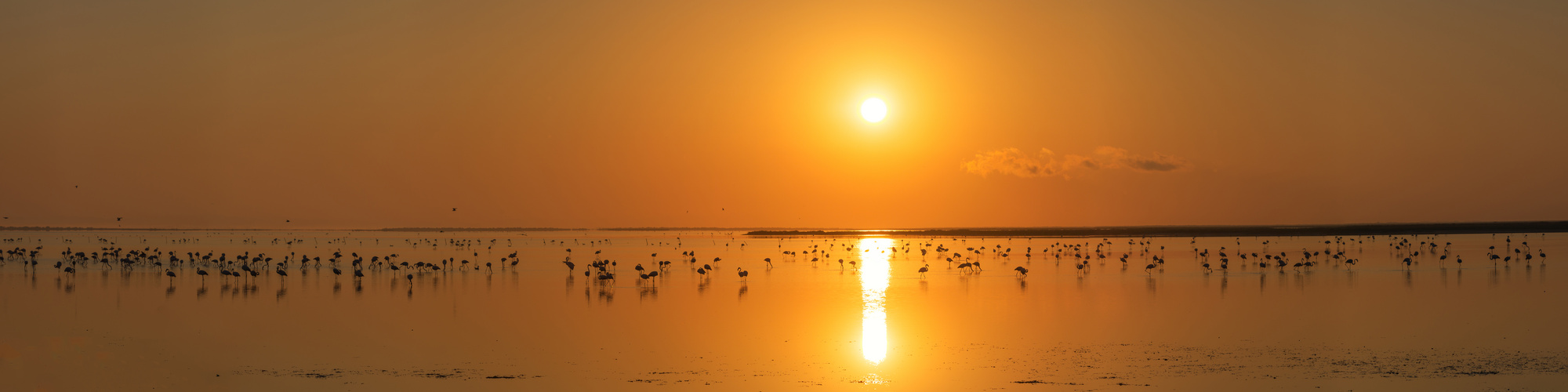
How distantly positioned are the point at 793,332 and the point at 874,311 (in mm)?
4133

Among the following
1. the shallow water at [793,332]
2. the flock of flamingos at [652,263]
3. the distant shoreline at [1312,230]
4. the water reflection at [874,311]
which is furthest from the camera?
the distant shoreline at [1312,230]

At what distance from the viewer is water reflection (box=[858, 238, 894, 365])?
18.2 meters

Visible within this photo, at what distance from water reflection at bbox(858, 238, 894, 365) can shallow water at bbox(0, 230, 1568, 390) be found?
109mm

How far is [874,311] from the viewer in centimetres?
2481

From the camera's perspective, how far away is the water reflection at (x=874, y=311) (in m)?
18.2

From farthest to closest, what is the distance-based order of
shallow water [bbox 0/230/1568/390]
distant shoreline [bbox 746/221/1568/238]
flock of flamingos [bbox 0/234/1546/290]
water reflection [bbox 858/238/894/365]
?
distant shoreline [bbox 746/221/1568/238] < flock of flamingos [bbox 0/234/1546/290] < water reflection [bbox 858/238/894/365] < shallow water [bbox 0/230/1568/390]

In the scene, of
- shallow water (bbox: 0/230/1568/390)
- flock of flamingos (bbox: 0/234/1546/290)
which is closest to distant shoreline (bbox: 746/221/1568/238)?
flock of flamingos (bbox: 0/234/1546/290)

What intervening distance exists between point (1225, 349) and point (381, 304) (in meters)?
19.5

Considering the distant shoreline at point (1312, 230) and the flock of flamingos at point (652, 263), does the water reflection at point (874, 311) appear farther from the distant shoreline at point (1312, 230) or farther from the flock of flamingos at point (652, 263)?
the distant shoreline at point (1312, 230)

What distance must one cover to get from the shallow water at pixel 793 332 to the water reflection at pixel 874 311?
109 mm

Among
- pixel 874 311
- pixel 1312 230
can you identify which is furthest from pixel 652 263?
pixel 1312 230

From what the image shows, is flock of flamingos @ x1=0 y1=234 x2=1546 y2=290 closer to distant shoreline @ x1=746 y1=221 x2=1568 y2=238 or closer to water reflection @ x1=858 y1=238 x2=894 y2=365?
water reflection @ x1=858 y1=238 x2=894 y2=365

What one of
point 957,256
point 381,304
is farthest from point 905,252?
point 381,304

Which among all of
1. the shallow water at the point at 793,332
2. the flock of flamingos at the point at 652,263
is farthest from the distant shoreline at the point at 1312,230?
the shallow water at the point at 793,332
